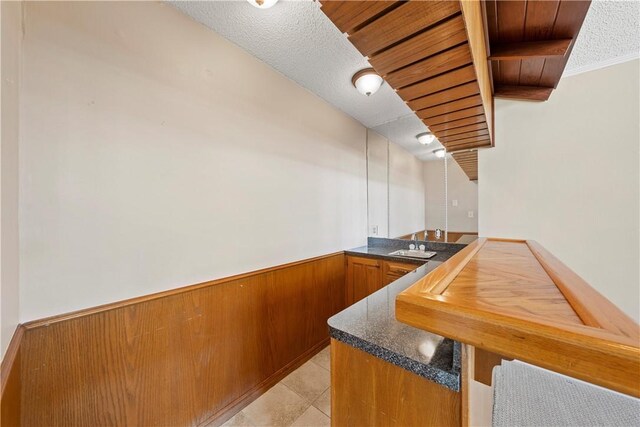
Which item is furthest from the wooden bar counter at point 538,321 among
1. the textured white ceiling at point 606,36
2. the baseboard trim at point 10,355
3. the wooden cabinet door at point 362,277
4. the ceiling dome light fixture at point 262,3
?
the wooden cabinet door at point 362,277

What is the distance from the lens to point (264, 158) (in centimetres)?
174

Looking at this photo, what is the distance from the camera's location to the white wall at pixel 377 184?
3.00 metres

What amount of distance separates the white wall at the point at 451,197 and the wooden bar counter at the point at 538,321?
5.86 feet

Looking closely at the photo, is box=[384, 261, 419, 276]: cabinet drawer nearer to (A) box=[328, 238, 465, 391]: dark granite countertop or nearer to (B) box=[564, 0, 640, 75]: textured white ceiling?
(A) box=[328, 238, 465, 391]: dark granite countertop

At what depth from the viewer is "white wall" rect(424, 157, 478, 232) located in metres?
2.24

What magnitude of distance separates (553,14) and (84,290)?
2396mm

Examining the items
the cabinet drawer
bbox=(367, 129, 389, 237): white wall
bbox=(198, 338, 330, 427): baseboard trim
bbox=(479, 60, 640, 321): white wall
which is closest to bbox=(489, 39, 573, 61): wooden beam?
bbox=(479, 60, 640, 321): white wall

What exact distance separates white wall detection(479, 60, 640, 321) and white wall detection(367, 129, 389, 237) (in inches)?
52.8

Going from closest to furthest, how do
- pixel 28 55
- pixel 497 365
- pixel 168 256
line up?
1. pixel 497 365
2. pixel 28 55
3. pixel 168 256

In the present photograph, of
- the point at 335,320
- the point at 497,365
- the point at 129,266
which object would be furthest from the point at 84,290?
the point at 497,365

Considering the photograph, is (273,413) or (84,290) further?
(273,413)

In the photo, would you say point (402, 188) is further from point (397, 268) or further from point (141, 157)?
point (141, 157)

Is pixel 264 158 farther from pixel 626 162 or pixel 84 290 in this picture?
pixel 626 162

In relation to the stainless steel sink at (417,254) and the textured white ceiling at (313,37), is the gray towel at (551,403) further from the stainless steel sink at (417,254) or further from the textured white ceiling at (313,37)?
the textured white ceiling at (313,37)
